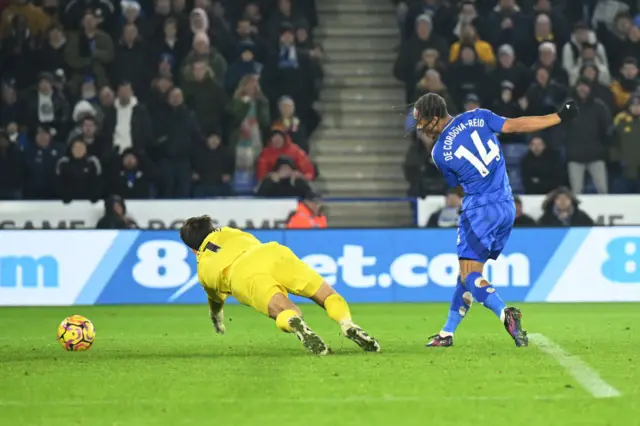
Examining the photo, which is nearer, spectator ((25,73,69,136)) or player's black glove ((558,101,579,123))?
player's black glove ((558,101,579,123))

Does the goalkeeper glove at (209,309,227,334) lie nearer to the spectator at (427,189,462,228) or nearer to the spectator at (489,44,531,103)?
the spectator at (427,189,462,228)

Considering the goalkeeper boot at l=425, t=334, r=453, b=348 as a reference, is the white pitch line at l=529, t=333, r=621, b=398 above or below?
above

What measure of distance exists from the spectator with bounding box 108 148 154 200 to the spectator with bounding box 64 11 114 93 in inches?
63.5

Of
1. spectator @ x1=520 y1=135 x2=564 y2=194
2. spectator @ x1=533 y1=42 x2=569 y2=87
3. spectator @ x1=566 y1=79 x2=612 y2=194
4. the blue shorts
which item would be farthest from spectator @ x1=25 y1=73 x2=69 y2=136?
the blue shorts

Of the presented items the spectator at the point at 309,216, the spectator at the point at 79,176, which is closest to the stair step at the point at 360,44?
the spectator at the point at 309,216

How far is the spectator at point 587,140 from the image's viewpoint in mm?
19719

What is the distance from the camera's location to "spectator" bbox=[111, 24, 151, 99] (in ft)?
67.1

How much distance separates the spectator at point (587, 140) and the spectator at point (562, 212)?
133 cm

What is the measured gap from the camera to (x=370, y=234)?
17.0 m

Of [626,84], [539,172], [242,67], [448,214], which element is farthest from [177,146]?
[626,84]

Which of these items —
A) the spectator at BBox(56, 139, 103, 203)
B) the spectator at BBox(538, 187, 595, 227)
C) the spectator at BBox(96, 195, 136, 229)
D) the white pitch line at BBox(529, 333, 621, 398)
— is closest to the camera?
the white pitch line at BBox(529, 333, 621, 398)

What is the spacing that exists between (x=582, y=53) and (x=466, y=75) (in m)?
1.79

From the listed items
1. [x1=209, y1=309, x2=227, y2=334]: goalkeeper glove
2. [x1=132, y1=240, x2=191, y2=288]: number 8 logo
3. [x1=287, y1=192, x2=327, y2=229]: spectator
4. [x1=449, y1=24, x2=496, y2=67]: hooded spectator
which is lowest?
[x1=132, y1=240, x2=191, y2=288]: number 8 logo

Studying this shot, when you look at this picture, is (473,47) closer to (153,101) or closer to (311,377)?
(153,101)
